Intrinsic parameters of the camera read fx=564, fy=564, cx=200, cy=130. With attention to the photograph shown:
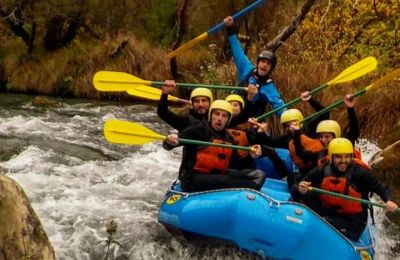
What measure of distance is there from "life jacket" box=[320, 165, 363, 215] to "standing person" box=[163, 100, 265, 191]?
0.61 m

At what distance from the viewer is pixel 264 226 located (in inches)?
157

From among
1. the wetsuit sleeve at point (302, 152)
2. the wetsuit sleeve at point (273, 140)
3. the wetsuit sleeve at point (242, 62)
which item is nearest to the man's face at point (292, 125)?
the wetsuit sleeve at point (302, 152)

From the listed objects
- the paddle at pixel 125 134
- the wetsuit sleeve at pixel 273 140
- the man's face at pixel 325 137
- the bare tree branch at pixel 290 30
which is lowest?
the paddle at pixel 125 134

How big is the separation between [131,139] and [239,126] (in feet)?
4.32

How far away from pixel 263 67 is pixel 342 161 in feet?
6.01

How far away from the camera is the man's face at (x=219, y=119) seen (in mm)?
4702

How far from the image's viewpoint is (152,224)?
192 inches

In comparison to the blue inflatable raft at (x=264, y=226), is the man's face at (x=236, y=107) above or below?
above

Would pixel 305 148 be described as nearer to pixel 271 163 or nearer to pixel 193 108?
pixel 271 163

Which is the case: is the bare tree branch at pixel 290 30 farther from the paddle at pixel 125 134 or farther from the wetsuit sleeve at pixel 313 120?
the paddle at pixel 125 134

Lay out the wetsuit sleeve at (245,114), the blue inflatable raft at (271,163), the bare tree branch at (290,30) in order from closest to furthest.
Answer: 1. the blue inflatable raft at (271,163)
2. the wetsuit sleeve at (245,114)
3. the bare tree branch at (290,30)

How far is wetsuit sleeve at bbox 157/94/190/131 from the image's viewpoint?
200 inches

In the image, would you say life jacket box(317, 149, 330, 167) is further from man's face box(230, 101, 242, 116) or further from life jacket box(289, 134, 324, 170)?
man's face box(230, 101, 242, 116)

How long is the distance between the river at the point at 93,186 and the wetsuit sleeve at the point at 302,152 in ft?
3.06
